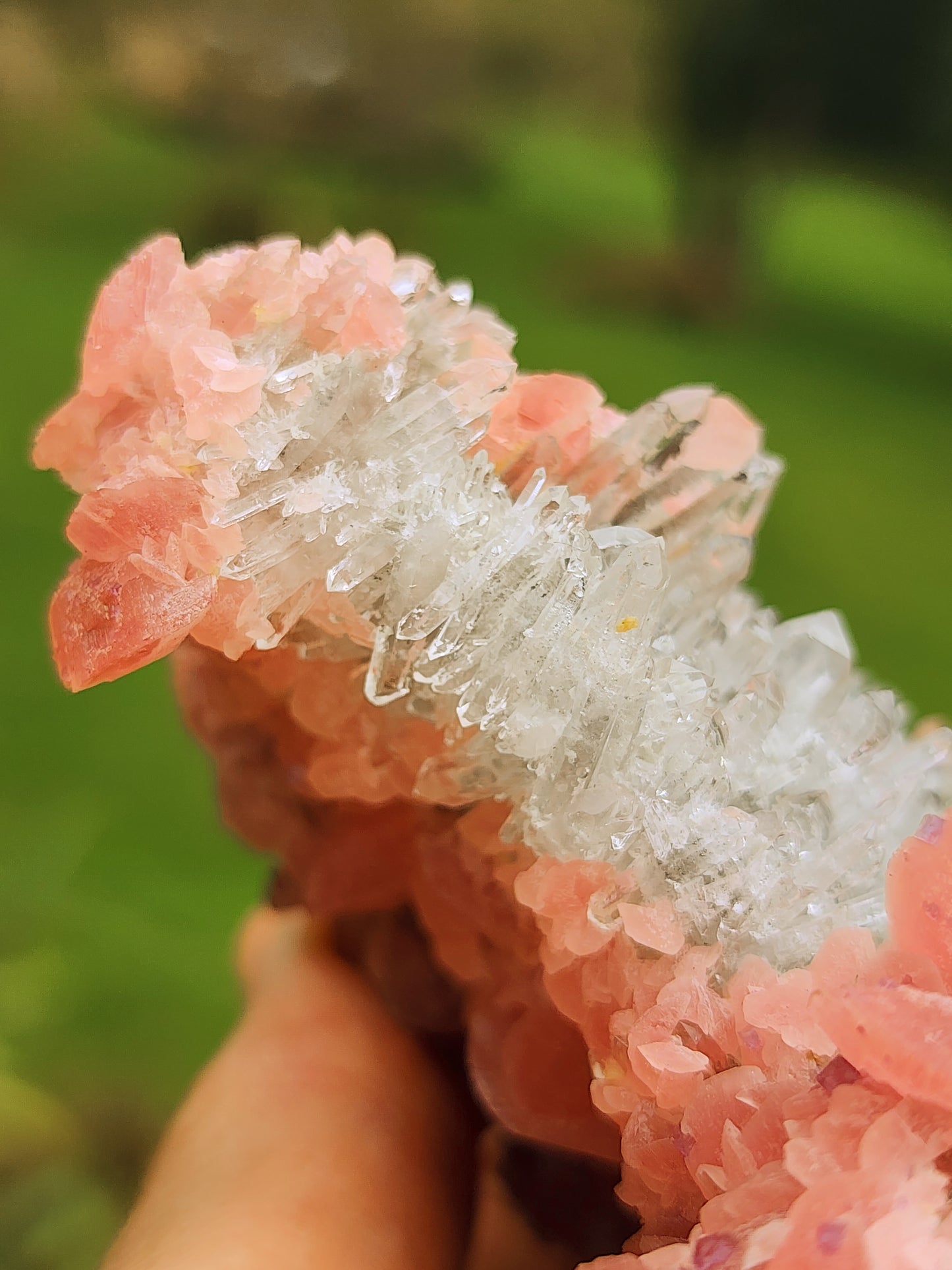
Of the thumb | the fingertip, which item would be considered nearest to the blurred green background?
the fingertip

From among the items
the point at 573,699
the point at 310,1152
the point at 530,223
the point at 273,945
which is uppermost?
the point at 573,699

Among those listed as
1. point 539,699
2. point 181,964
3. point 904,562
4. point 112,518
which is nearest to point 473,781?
point 539,699

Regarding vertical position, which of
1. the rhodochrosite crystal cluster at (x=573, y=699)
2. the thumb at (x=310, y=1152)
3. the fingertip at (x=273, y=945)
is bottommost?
the fingertip at (x=273, y=945)

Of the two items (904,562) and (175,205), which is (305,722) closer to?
(904,562)

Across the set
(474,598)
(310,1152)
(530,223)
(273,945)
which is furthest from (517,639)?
(530,223)

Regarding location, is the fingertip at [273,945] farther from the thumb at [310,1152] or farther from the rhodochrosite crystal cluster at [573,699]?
the rhodochrosite crystal cluster at [573,699]

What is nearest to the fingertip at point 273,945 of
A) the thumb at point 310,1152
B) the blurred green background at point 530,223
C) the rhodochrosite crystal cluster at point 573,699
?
the thumb at point 310,1152

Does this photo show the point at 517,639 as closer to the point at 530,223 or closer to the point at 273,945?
the point at 273,945

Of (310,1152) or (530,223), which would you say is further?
(530,223)
